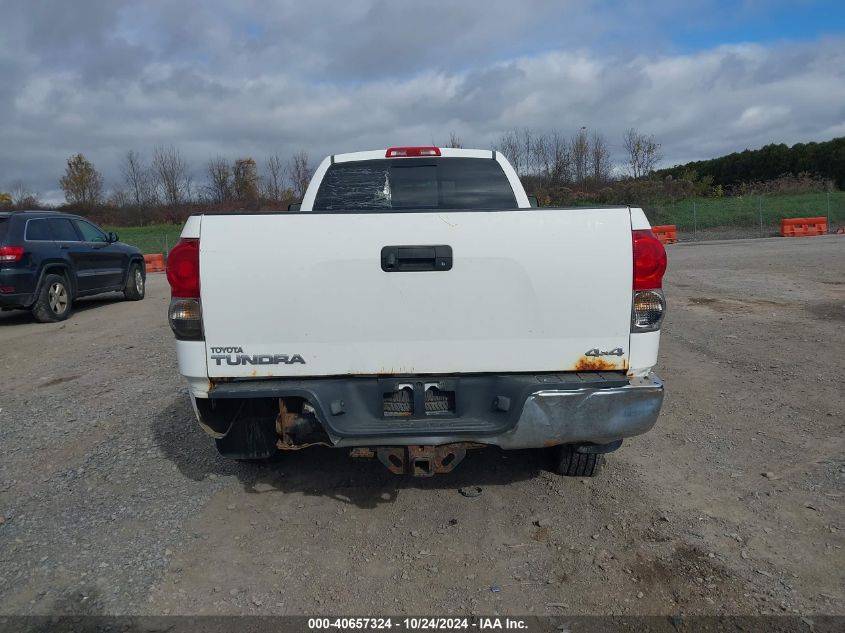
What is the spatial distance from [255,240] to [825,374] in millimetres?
5421

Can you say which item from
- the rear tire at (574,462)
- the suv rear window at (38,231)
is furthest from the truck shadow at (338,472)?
the suv rear window at (38,231)

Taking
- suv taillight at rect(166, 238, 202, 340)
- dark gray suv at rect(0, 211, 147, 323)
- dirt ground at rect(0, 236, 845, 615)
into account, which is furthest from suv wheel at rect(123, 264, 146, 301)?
suv taillight at rect(166, 238, 202, 340)

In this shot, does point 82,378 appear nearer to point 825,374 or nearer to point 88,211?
point 825,374

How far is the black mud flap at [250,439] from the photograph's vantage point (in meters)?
3.42

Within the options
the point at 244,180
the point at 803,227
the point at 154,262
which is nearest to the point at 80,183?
the point at 244,180

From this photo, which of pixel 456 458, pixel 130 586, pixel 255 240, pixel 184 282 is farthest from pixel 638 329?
pixel 130 586

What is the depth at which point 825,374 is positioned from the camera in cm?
589

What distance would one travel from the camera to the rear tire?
3.82 meters

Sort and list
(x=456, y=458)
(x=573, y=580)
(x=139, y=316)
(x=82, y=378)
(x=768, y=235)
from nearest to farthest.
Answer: (x=573, y=580) < (x=456, y=458) < (x=82, y=378) < (x=139, y=316) < (x=768, y=235)

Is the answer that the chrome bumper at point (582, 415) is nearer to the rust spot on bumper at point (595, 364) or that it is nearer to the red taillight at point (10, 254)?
the rust spot on bumper at point (595, 364)

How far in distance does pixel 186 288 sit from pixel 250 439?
3.05ft

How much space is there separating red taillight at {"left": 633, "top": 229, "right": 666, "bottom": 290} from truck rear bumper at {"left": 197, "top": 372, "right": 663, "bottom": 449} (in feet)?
1.61

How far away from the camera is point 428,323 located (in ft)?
10.1

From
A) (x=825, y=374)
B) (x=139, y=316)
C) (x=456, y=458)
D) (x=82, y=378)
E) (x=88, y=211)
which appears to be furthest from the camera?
Result: (x=88, y=211)
